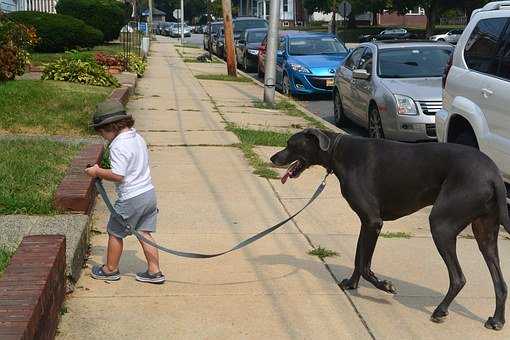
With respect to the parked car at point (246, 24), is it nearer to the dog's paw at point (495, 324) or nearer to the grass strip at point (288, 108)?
the grass strip at point (288, 108)

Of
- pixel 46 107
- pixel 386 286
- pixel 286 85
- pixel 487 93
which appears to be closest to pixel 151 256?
pixel 386 286

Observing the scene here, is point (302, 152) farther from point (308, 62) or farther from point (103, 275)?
point (308, 62)

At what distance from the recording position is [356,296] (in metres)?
4.98

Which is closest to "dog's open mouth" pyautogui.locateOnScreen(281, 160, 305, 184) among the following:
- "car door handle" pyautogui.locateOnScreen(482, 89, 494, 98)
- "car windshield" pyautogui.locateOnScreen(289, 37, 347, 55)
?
"car door handle" pyautogui.locateOnScreen(482, 89, 494, 98)

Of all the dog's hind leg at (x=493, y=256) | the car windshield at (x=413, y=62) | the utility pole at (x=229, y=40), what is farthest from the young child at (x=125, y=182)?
the utility pole at (x=229, y=40)

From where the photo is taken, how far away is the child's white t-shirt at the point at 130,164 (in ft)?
15.6

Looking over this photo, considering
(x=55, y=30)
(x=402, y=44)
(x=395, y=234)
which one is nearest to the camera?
(x=395, y=234)

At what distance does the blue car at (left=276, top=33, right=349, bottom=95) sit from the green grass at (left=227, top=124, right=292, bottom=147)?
5012 millimetres

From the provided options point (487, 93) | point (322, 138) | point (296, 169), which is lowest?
point (296, 169)

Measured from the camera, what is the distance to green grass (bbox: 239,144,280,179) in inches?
346

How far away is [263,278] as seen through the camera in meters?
5.29

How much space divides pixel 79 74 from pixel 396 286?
11.7 metres

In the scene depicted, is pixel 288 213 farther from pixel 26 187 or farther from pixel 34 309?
pixel 34 309

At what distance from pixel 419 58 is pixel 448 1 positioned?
55347 millimetres
